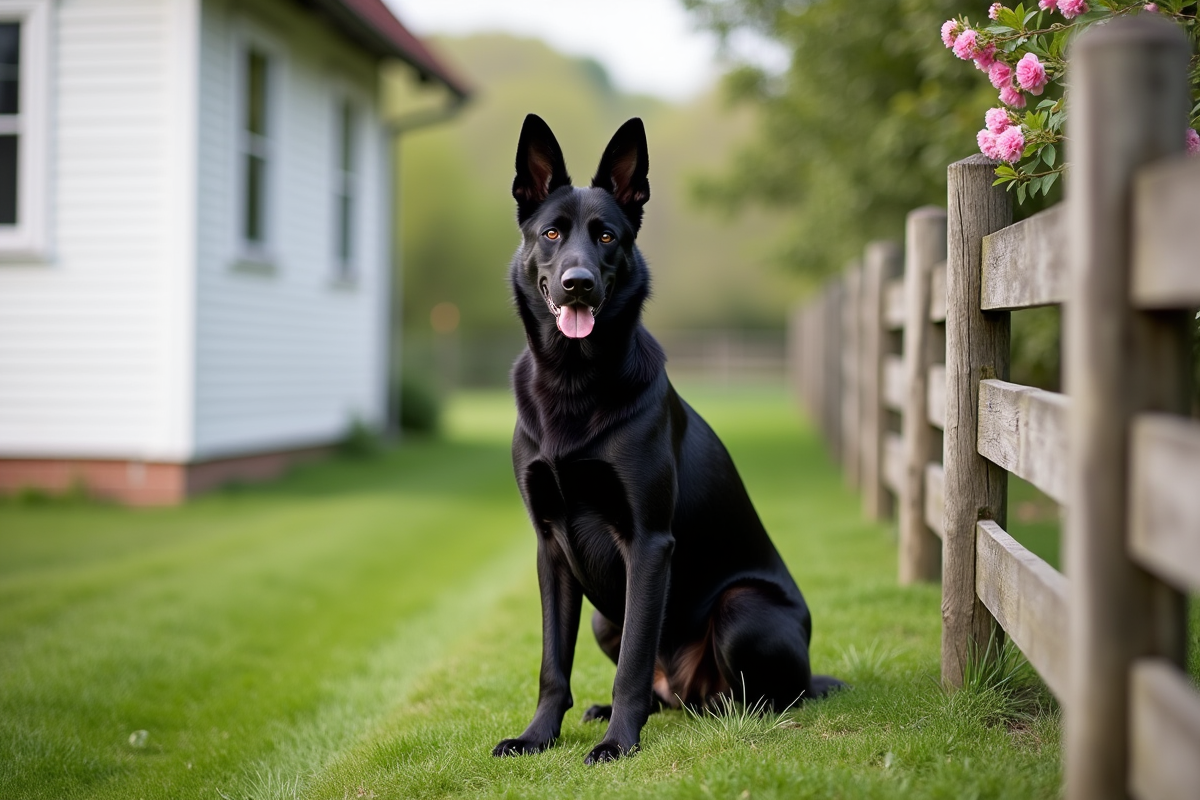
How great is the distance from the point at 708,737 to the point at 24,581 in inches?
182

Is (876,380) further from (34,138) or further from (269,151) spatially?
(34,138)

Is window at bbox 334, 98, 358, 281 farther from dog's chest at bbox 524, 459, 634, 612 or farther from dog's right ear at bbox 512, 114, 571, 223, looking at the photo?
dog's chest at bbox 524, 459, 634, 612

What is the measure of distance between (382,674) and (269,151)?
7095mm

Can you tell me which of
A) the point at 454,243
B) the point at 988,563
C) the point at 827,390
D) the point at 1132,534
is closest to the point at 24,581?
the point at 988,563

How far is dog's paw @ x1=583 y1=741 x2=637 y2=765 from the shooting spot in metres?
2.75

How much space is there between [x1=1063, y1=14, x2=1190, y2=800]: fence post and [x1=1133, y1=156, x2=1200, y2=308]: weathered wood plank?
0.04 meters

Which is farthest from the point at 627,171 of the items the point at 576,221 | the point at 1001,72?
the point at 1001,72

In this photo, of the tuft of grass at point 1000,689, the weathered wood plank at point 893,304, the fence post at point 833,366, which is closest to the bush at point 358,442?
the fence post at point 833,366

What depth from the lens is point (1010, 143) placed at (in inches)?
110

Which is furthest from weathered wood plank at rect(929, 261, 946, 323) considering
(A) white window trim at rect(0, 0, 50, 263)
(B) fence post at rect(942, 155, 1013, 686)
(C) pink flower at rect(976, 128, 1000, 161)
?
→ (A) white window trim at rect(0, 0, 50, 263)

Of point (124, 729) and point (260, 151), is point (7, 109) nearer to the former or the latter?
point (260, 151)

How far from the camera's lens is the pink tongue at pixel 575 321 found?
2.88 m

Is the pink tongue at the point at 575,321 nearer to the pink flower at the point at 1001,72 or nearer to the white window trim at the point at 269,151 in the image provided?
the pink flower at the point at 1001,72

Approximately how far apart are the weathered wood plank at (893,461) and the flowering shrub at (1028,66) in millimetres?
2724
